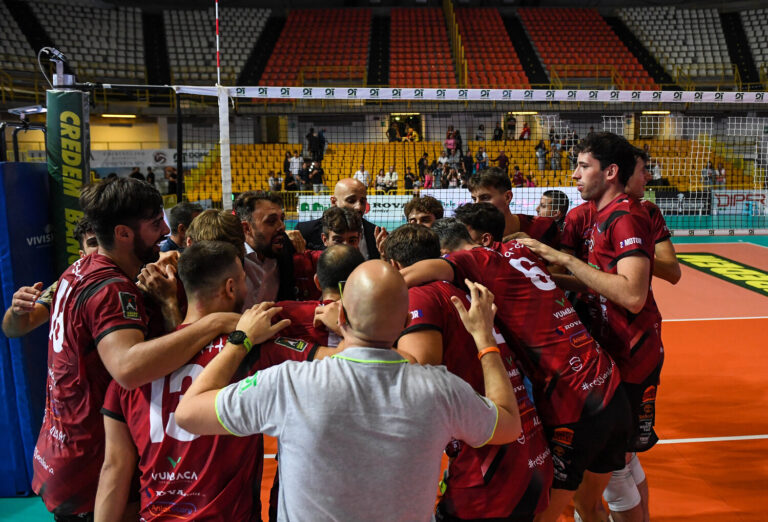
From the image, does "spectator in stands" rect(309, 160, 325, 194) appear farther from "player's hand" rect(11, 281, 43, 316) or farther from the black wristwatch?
the black wristwatch

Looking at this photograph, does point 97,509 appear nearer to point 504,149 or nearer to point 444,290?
point 444,290

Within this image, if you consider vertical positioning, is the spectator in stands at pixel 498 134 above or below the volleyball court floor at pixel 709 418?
above

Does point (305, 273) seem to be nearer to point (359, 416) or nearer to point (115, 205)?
point (115, 205)

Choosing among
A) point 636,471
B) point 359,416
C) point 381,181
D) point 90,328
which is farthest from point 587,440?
point 381,181

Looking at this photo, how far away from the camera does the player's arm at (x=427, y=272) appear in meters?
2.77

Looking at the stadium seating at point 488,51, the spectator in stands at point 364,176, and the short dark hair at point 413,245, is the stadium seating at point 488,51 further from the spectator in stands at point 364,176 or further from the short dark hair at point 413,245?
the short dark hair at point 413,245

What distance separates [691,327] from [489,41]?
2175cm

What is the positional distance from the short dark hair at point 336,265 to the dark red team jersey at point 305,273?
155cm

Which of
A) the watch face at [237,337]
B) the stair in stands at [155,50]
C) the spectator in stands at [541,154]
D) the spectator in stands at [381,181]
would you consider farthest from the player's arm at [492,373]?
the stair in stands at [155,50]

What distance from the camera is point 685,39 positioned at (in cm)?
2722

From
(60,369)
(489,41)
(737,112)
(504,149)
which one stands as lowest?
(60,369)

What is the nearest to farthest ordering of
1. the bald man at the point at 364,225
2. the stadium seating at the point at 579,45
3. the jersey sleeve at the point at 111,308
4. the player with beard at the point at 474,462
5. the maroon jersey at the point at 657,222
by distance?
1. the jersey sleeve at the point at 111,308
2. the player with beard at the point at 474,462
3. the maroon jersey at the point at 657,222
4. the bald man at the point at 364,225
5. the stadium seating at the point at 579,45

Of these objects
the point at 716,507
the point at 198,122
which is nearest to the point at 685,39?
the point at 198,122

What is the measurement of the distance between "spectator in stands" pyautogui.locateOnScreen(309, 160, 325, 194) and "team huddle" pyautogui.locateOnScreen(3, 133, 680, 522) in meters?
14.6
